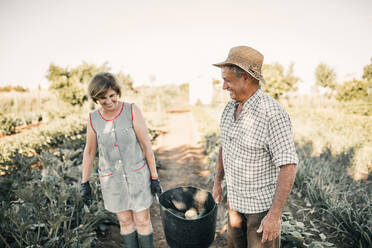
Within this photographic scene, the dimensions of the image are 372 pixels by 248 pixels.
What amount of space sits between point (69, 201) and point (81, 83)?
45.7 ft

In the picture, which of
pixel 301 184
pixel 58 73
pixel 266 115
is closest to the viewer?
pixel 266 115

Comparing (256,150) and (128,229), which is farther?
(128,229)

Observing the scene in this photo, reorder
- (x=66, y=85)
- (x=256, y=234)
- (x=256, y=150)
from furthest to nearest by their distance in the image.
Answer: (x=66, y=85) < (x=256, y=234) < (x=256, y=150)

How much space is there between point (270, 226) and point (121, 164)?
1.29 m

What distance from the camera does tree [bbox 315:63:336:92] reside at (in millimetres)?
29062

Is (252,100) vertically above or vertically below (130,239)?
above

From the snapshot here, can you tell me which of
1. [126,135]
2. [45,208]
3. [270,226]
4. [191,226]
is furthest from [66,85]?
[270,226]

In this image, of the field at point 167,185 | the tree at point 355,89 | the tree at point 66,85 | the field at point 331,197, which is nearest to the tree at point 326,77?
the tree at point 355,89

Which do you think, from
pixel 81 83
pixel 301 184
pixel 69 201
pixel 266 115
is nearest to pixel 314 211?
pixel 301 184

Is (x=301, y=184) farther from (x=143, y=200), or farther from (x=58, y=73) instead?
(x=58, y=73)

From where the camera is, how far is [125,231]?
6.89 feet

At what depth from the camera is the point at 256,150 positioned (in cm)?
137

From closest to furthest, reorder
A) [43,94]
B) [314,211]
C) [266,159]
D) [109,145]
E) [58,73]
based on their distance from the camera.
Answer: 1. [266,159]
2. [109,145]
3. [314,211]
4. [58,73]
5. [43,94]

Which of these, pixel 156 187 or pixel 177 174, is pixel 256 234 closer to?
pixel 156 187
